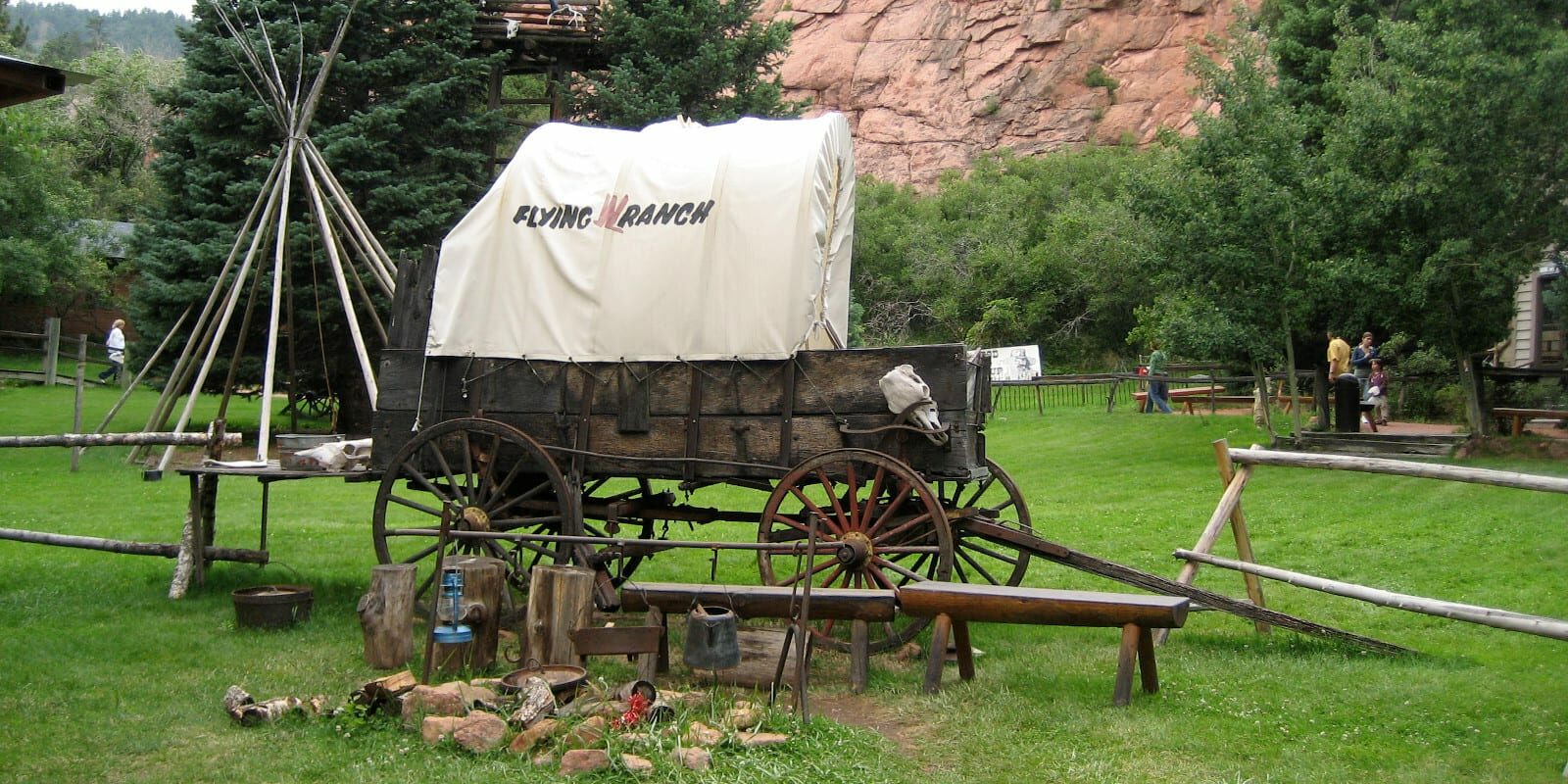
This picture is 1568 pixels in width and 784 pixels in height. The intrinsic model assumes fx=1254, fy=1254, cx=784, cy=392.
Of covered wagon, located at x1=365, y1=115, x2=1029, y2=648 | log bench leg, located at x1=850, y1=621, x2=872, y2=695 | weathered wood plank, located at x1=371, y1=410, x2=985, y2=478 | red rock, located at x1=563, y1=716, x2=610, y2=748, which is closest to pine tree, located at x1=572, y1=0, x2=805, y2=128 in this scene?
covered wagon, located at x1=365, y1=115, x2=1029, y2=648

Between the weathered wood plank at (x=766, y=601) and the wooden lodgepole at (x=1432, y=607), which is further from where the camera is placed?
the weathered wood plank at (x=766, y=601)

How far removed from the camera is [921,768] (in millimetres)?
5461

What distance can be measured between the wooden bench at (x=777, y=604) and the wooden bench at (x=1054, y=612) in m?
0.19

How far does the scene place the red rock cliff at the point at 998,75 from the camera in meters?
60.4

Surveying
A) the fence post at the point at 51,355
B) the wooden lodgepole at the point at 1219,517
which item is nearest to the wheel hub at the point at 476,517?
the wooden lodgepole at the point at 1219,517

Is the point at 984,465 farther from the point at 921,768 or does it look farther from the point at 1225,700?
the point at 921,768

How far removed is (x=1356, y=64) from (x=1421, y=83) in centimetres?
301

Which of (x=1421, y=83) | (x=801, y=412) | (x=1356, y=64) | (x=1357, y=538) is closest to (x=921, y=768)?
(x=801, y=412)

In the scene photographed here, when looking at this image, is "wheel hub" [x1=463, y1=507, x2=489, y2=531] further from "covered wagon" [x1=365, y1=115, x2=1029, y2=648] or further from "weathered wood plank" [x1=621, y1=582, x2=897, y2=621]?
"weathered wood plank" [x1=621, y1=582, x2=897, y2=621]

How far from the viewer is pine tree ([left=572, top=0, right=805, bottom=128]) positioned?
20641 mm

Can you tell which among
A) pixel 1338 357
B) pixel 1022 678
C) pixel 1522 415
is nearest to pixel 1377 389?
pixel 1338 357

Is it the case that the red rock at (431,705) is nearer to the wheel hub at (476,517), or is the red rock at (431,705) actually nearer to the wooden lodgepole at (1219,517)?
the wheel hub at (476,517)

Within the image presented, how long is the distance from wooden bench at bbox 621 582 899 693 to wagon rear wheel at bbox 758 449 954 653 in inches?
18.7

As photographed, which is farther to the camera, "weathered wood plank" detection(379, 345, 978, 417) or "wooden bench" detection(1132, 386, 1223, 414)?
"wooden bench" detection(1132, 386, 1223, 414)
